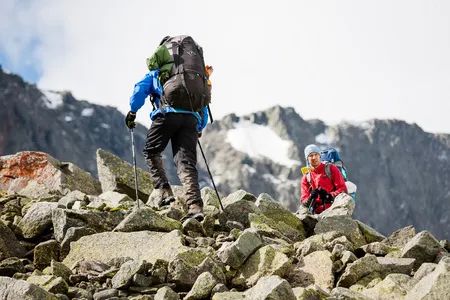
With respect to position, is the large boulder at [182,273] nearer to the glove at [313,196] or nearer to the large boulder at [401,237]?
the large boulder at [401,237]

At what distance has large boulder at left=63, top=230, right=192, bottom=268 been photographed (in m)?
8.00

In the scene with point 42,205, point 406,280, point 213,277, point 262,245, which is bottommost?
point 406,280

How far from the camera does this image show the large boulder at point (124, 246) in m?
8.00

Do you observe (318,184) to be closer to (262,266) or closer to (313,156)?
(313,156)

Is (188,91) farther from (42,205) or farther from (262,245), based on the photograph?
(262,245)

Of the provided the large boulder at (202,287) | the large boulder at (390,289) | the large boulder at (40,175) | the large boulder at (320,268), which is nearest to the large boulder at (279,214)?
the large boulder at (320,268)

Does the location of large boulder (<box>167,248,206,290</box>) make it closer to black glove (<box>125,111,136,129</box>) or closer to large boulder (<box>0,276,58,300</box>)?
large boulder (<box>0,276,58,300</box>)

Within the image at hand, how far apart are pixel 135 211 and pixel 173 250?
1.79m

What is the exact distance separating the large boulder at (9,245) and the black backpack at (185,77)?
13.8 ft

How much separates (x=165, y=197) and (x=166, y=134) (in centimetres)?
150

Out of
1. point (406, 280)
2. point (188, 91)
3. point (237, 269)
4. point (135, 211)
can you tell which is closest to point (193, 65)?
point (188, 91)

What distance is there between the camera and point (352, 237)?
10.0m

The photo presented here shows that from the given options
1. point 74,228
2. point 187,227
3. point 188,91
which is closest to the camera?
point 74,228

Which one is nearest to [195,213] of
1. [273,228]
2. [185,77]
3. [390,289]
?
[273,228]
